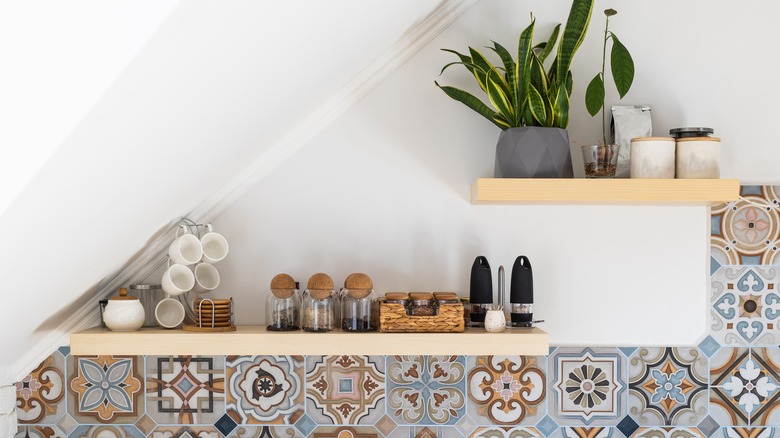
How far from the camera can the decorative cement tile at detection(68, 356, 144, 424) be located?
1.88m

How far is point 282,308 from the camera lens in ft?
5.65

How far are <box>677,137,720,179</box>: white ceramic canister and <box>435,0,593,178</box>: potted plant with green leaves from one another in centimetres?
26

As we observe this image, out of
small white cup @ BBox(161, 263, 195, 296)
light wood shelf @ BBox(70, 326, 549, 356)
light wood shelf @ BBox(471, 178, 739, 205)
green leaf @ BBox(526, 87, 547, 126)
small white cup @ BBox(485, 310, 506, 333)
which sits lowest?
light wood shelf @ BBox(70, 326, 549, 356)

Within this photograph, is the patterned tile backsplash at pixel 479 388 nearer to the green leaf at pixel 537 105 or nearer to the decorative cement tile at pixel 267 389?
the decorative cement tile at pixel 267 389

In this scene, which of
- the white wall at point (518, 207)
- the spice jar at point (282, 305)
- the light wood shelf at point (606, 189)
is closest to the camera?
the light wood shelf at point (606, 189)

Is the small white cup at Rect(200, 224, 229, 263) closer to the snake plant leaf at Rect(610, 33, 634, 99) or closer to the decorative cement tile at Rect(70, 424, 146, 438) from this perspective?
the decorative cement tile at Rect(70, 424, 146, 438)

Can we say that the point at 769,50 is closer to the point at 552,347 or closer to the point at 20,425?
the point at 552,347

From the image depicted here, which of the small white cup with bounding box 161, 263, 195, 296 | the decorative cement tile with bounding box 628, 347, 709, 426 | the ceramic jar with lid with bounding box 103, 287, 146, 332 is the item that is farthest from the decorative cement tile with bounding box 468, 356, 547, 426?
the ceramic jar with lid with bounding box 103, 287, 146, 332

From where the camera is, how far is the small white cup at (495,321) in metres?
1.67

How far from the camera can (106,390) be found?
74.1 inches

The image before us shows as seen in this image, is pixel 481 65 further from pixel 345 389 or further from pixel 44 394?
pixel 44 394

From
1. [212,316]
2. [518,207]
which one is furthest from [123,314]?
[518,207]

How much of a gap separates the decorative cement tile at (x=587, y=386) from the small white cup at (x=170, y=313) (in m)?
0.94

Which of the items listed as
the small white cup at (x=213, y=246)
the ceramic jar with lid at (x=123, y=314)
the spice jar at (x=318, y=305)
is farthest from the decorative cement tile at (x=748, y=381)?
the ceramic jar with lid at (x=123, y=314)
